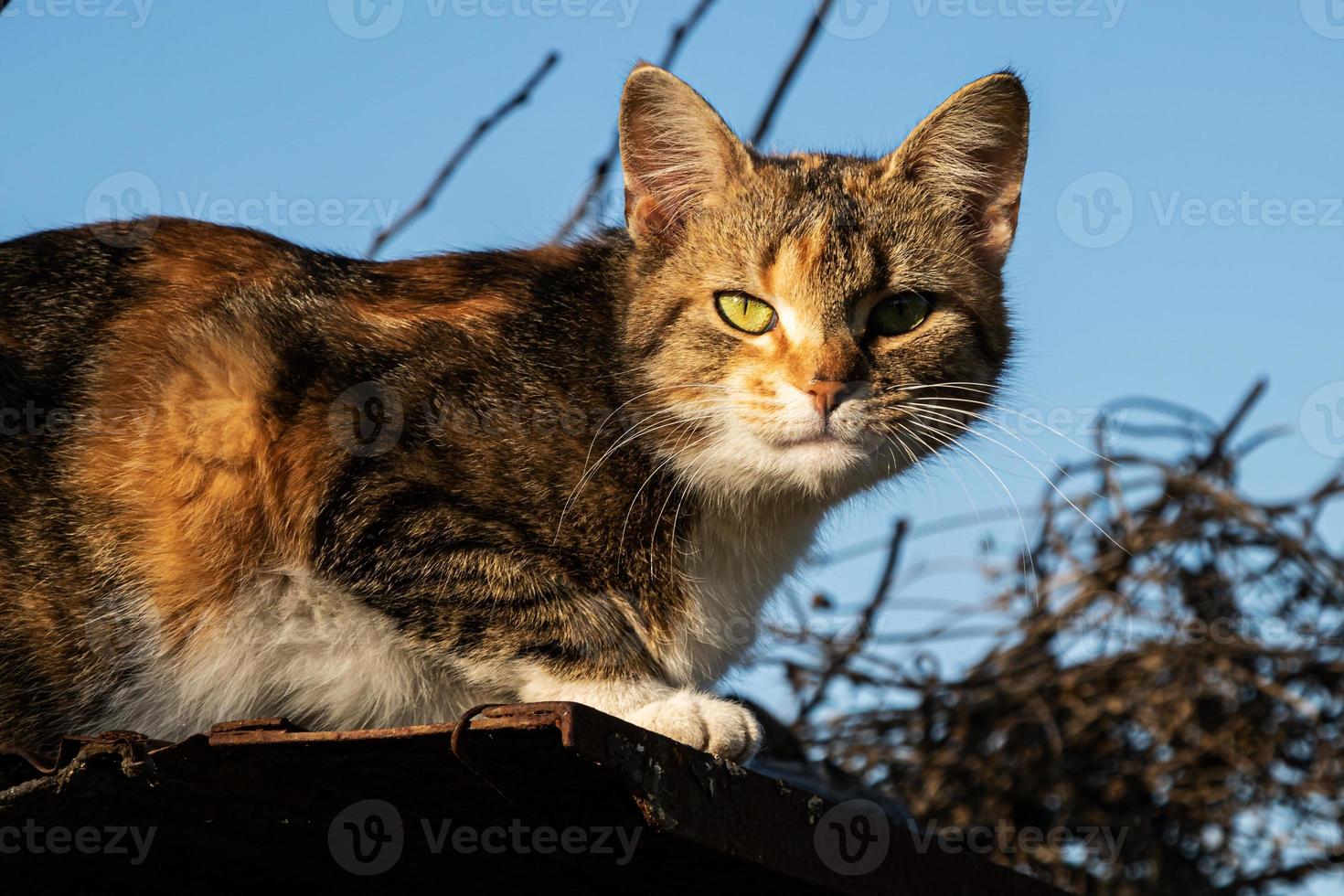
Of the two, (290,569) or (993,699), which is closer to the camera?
(290,569)

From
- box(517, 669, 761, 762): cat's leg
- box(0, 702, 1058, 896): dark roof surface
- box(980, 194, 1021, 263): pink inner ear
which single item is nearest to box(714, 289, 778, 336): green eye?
box(980, 194, 1021, 263): pink inner ear

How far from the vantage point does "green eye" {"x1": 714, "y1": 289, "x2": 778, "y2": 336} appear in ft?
9.23

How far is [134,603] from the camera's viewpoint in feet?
7.95

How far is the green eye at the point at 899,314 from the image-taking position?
282 centimetres

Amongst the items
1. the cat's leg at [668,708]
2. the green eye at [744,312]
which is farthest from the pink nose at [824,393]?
the cat's leg at [668,708]

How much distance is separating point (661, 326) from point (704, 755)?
48.4 inches

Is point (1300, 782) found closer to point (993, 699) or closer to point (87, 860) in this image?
point (993, 699)

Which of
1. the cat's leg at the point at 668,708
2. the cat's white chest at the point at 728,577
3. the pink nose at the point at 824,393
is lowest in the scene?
the cat's leg at the point at 668,708

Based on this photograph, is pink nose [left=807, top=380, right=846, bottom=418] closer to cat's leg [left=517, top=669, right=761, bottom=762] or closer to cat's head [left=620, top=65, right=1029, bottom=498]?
cat's head [left=620, top=65, right=1029, bottom=498]

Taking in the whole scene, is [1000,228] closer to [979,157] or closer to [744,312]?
[979,157]

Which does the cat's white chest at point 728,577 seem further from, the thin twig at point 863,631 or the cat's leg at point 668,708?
the thin twig at point 863,631

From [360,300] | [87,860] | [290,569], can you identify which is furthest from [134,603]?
[360,300]

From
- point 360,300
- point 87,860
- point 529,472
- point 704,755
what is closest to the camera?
point 704,755

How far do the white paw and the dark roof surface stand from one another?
0.74 ft
